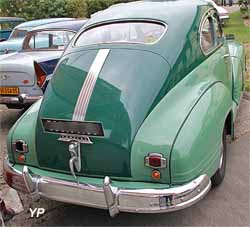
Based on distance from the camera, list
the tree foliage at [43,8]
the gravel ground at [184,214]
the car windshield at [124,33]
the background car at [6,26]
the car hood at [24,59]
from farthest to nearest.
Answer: the tree foliage at [43,8] < the background car at [6,26] < the car hood at [24,59] < the car windshield at [124,33] < the gravel ground at [184,214]

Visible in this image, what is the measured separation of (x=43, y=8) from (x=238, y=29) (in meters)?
9.30

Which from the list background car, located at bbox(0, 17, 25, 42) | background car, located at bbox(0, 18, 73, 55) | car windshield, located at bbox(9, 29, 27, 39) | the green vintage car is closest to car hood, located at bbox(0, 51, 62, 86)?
the green vintage car

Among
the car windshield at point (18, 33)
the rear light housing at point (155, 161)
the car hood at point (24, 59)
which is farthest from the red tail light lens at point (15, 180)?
the car windshield at point (18, 33)

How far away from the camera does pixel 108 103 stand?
3.46m

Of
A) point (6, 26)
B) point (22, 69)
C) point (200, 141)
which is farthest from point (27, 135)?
point (6, 26)

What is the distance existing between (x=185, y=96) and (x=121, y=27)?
1.11 m

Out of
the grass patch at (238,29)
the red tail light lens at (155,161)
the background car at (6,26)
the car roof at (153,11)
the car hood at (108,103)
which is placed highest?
the car roof at (153,11)

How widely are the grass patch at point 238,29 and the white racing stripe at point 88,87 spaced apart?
9.77 metres

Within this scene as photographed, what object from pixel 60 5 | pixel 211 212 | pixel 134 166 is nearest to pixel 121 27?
pixel 134 166

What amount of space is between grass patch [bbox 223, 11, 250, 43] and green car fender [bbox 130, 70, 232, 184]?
31.5ft

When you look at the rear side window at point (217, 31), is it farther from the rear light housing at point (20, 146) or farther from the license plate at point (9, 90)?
the license plate at point (9, 90)

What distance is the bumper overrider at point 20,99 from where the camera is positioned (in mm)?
6269

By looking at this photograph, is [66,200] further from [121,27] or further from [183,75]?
[121,27]

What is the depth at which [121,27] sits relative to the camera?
4.34 metres
